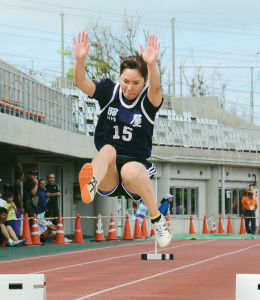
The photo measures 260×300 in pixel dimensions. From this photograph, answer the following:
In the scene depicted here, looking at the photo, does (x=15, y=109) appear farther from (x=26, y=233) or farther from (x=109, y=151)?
(x=109, y=151)

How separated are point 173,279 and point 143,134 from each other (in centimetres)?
953

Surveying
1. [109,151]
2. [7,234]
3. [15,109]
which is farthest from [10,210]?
[109,151]

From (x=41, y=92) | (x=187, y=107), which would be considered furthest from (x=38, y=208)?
(x=187, y=107)

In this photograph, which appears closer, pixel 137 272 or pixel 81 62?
pixel 81 62

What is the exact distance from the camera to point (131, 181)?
19.5ft

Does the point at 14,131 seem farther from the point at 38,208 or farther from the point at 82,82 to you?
the point at 82,82

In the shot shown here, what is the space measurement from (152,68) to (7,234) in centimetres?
1811

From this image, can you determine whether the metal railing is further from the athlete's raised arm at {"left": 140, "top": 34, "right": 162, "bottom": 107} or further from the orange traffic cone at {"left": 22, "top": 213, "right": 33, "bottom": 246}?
the athlete's raised arm at {"left": 140, "top": 34, "right": 162, "bottom": 107}

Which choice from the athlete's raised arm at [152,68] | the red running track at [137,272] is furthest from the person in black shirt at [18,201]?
the athlete's raised arm at [152,68]

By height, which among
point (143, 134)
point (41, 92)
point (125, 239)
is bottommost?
point (125, 239)

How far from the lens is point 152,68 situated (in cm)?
580

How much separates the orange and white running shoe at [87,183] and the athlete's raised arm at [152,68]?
2.13 ft

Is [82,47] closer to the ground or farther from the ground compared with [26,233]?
farther from the ground

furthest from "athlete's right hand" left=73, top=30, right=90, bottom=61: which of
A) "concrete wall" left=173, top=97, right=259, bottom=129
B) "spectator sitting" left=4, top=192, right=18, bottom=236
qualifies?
"concrete wall" left=173, top=97, right=259, bottom=129
